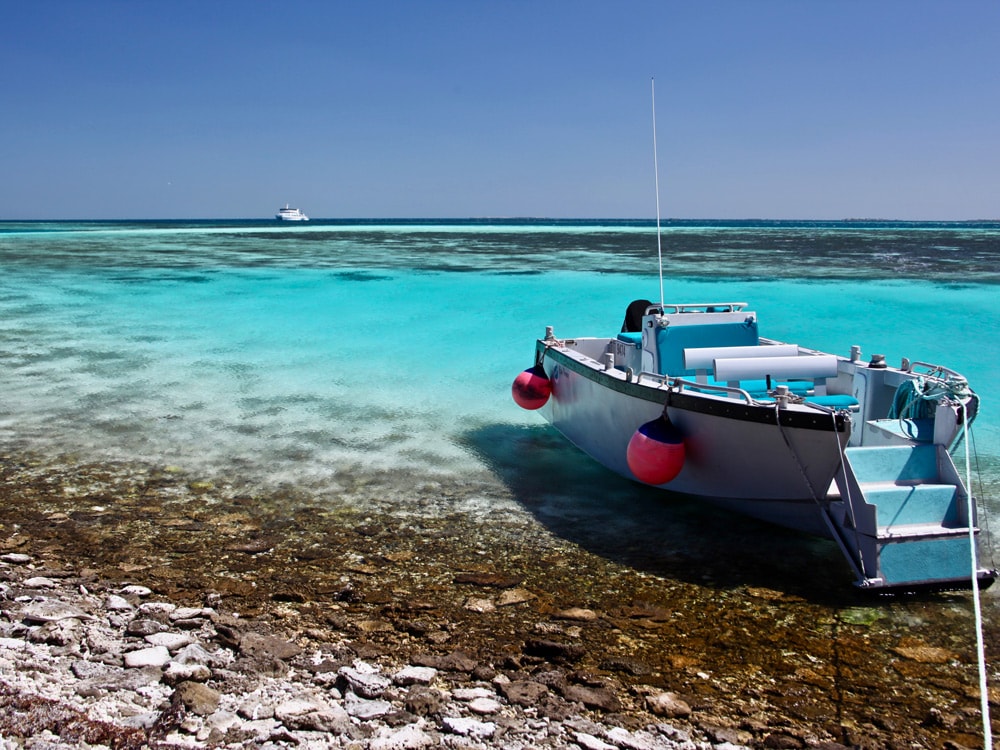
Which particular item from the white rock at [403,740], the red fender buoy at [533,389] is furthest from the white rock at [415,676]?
the red fender buoy at [533,389]

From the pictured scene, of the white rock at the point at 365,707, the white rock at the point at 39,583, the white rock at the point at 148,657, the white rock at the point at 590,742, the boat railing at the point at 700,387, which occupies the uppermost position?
the boat railing at the point at 700,387

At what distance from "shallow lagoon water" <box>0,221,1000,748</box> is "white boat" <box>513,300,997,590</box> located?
0.32m

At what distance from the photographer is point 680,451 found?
262 inches

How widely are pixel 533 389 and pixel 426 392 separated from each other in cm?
333

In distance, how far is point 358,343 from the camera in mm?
17781

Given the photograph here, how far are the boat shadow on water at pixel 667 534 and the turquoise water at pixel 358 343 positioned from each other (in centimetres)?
22

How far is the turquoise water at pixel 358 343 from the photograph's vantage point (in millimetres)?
9172

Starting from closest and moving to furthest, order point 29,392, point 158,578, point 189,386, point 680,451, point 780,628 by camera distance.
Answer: point 780,628
point 158,578
point 680,451
point 29,392
point 189,386

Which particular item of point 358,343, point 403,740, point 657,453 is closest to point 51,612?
point 403,740

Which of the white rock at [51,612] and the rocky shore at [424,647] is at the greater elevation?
the white rock at [51,612]

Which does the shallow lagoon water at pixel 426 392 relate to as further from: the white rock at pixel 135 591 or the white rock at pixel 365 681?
the white rock at pixel 365 681

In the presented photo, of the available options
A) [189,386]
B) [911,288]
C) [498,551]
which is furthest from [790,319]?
[498,551]

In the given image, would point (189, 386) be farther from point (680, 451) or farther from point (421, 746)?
point (421, 746)

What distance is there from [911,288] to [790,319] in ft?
28.0
